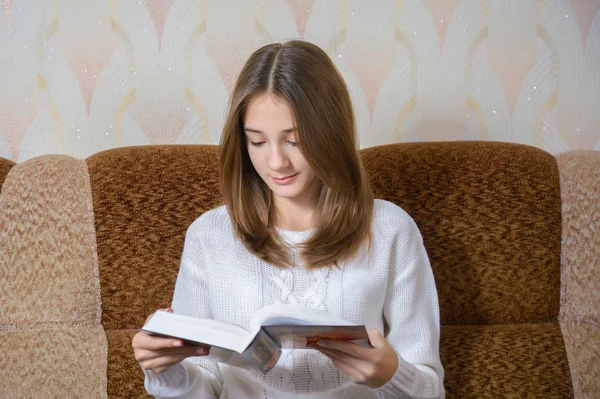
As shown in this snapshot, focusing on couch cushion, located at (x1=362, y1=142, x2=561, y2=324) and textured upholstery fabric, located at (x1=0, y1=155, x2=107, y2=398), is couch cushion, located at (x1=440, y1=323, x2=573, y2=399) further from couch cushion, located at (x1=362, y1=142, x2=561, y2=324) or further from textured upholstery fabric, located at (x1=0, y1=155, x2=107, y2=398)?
textured upholstery fabric, located at (x1=0, y1=155, x2=107, y2=398)

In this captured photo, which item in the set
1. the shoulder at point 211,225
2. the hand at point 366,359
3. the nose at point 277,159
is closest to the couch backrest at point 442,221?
the shoulder at point 211,225

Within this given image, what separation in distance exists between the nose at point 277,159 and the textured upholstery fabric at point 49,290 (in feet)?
1.87

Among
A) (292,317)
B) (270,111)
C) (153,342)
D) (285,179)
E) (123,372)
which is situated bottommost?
(123,372)

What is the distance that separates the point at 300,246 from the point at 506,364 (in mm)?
548

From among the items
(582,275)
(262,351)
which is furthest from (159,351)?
(582,275)

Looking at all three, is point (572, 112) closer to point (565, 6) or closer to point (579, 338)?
point (565, 6)

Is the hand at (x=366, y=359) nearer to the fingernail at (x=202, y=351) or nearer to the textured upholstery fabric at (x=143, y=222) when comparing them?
the fingernail at (x=202, y=351)

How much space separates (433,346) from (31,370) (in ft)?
2.96

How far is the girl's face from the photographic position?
4.71 ft

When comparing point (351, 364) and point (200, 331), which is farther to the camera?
point (351, 364)

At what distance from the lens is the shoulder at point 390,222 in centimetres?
159

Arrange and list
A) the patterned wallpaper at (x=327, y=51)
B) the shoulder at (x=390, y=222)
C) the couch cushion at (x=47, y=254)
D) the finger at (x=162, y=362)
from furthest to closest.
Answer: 1. the patterned wallpaper at (x=327, y=51)
2. the couch cushion at (x=47, y=254)
3. the shoulder at (x=390, y=222)
4. the finger at (x=162, y=362)

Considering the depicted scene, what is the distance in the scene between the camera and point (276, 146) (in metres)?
1.44

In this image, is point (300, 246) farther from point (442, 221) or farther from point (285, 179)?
point (442, 221)
